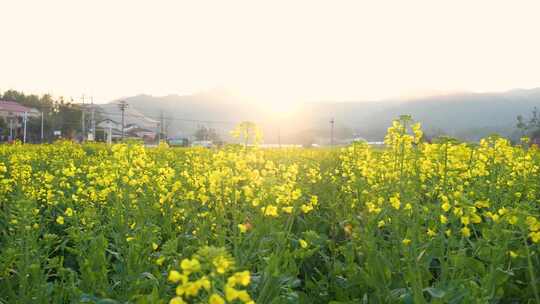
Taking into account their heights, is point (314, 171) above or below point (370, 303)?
above

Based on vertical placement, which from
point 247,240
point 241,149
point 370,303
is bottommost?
point 370,303

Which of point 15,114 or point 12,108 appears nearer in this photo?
point 15,114

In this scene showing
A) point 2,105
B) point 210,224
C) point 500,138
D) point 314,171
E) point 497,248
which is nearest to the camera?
point 497,248

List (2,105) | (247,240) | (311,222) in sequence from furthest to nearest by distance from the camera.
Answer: (2,105) < (311,222) < (247,240)

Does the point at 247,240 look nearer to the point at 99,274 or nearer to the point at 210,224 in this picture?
the point at 210,224

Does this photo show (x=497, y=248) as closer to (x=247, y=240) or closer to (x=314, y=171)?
(x=247, y=240)

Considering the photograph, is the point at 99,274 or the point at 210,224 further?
the point at 210,224

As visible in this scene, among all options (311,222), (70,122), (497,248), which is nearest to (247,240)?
(497,248)

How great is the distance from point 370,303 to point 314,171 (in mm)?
3246

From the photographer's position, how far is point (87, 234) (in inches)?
139

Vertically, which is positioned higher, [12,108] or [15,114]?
[12,108]

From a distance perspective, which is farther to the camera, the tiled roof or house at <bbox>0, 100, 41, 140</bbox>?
the tiled roof

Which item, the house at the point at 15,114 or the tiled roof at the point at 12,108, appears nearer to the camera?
the house at the point at 15,114

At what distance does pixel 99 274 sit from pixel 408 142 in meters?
2.44
